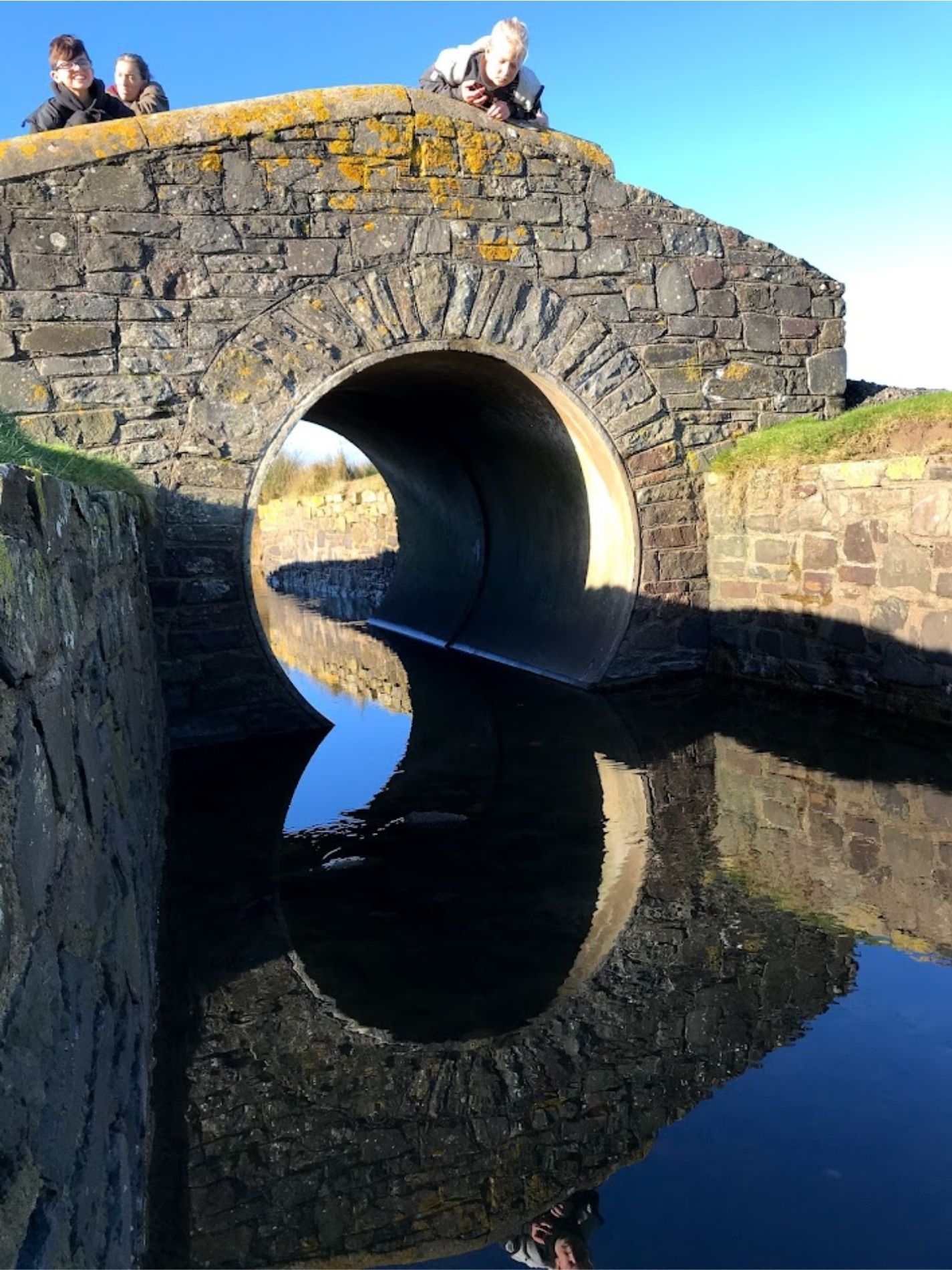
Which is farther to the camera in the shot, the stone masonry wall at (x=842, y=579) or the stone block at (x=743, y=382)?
the stone block at (x=743, y=382)

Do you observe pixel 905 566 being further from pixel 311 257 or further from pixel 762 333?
pixel 311 257

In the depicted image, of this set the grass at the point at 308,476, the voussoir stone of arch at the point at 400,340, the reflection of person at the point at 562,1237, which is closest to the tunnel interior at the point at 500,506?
the voussoir stone of arch at the point at 400,340

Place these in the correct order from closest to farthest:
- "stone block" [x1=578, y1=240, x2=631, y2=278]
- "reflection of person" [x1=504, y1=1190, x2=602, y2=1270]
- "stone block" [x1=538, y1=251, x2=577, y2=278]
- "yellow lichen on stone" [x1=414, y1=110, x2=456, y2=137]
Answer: "reflection of person" [x1=504, y1=1190, x2=602, y2=1270], "yellow lichen on stone" [x1=414, y1=110, x2=456, y2=137], "stone block" [x1=538, y1=251, x2=577, y2=278], "stone block" [x1=578, y1=240, x2=631, y2=278]

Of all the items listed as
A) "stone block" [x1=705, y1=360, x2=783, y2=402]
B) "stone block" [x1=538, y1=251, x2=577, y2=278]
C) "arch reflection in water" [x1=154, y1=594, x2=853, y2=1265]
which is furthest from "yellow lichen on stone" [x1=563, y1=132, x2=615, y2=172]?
"arch reflection in water" [x1=154, y1=594, x2=853, y2=1265]

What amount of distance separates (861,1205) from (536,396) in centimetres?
654

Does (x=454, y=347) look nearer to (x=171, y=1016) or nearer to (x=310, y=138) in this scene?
(x=310, y=138)

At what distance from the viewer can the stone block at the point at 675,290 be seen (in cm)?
777

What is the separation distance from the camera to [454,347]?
24.0 ft

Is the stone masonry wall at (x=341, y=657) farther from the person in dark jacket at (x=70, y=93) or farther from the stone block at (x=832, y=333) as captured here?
the stone block at (x=832, y=333)

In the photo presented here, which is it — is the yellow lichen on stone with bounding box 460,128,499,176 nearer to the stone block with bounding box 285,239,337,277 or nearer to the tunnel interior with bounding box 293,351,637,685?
the stone block with bounding box 285,239,337,277

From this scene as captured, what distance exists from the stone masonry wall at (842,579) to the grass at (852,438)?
5.8 inches

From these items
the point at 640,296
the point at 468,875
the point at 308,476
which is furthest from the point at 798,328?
the point at 308,476

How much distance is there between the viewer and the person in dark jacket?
21.6 feet

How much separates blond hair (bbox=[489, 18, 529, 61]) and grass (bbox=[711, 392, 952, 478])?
3294 mm
